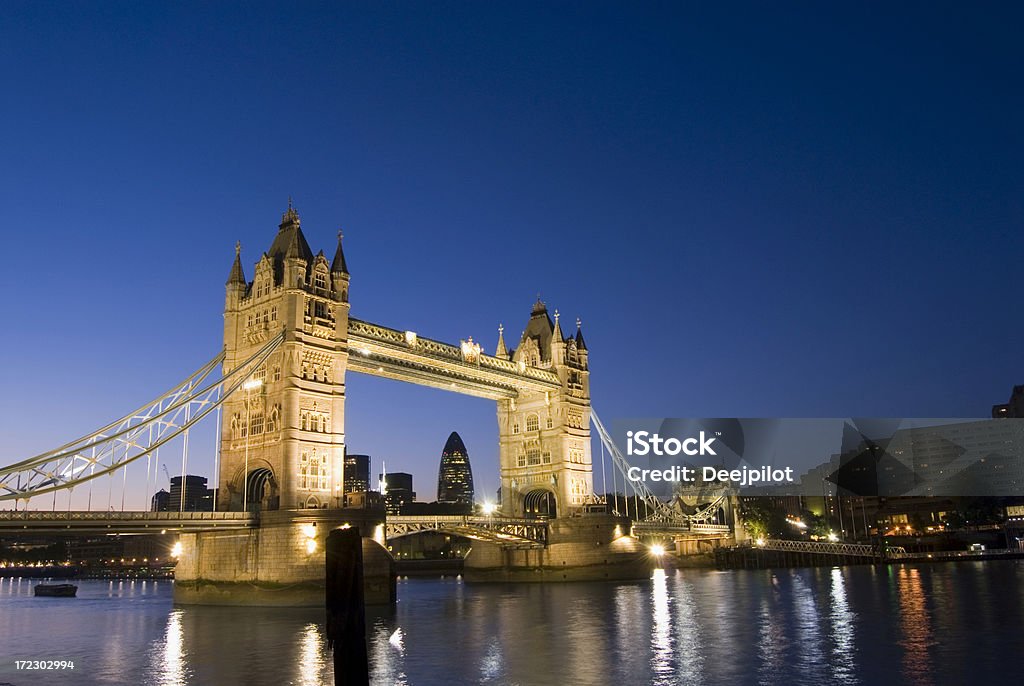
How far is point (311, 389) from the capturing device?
179 ft

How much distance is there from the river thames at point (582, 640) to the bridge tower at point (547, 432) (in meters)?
20.0

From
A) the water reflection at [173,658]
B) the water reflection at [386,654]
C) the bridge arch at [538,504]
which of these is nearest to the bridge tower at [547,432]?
the bridge arch at [538,504]

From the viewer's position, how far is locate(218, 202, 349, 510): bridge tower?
53250 millimetres

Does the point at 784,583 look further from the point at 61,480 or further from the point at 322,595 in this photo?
the point at 61,480

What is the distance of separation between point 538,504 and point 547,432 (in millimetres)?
8259

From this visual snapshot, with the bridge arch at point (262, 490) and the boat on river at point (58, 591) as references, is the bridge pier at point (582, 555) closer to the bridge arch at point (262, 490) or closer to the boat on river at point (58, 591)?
the bridge arch at point (262, 490)

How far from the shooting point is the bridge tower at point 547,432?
8025cm

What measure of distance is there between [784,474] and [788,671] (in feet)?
455

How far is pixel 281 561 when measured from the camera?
50.1 meters

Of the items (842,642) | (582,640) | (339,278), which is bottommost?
(842,642)

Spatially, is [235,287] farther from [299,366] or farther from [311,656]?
[311,656]

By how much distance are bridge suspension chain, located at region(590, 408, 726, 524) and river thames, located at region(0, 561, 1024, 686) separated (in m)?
27.7

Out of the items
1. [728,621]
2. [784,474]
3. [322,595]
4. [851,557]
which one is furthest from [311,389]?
[784,474]

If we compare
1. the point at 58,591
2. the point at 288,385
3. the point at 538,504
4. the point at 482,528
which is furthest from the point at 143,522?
the point at 58,591
